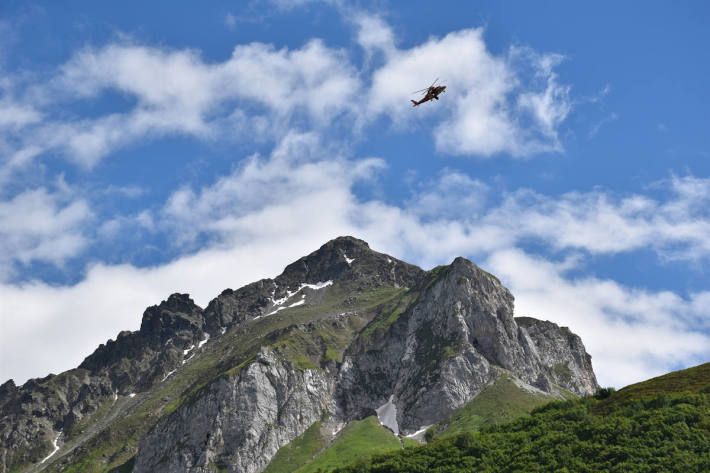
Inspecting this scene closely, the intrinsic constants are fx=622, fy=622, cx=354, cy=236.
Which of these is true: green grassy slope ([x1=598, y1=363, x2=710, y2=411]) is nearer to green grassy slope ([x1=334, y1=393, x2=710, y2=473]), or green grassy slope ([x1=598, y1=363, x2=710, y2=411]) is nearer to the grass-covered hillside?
the grass-covered hillside

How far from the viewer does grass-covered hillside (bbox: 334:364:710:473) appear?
348ft

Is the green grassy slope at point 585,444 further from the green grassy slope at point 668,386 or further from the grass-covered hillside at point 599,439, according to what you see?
the green grassy slope at point 668,386

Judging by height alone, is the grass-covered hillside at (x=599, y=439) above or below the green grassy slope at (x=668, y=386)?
below

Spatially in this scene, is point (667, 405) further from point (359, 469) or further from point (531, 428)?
point (359, 469)

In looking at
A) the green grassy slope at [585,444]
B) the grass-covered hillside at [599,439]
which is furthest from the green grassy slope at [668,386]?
the green grassy slope at [585,444]

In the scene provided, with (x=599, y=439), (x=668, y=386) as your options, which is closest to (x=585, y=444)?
(x=599, y=439)

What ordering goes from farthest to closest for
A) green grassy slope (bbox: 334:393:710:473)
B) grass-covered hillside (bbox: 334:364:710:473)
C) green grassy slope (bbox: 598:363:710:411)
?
green grassy slope (bbox: 598:363:710:411), grass-covered hillside (bbox: 334:364:710:473), green grassy slope (bbox: 334:393:710:473)

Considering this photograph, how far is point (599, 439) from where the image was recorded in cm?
11750

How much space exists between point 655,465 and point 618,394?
42.8 meters

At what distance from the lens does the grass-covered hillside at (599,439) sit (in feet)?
348

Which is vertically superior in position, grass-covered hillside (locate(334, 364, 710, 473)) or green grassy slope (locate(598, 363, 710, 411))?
green grassy slope (locate(598, 363, 710, 411))

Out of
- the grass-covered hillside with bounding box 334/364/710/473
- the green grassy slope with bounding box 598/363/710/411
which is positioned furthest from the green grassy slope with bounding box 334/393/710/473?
the green grassy slope with bounding box 598/363/710/411

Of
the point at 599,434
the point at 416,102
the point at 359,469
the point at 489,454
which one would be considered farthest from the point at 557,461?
the point at 416,102

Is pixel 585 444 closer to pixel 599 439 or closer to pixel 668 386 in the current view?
pixel 599 439
